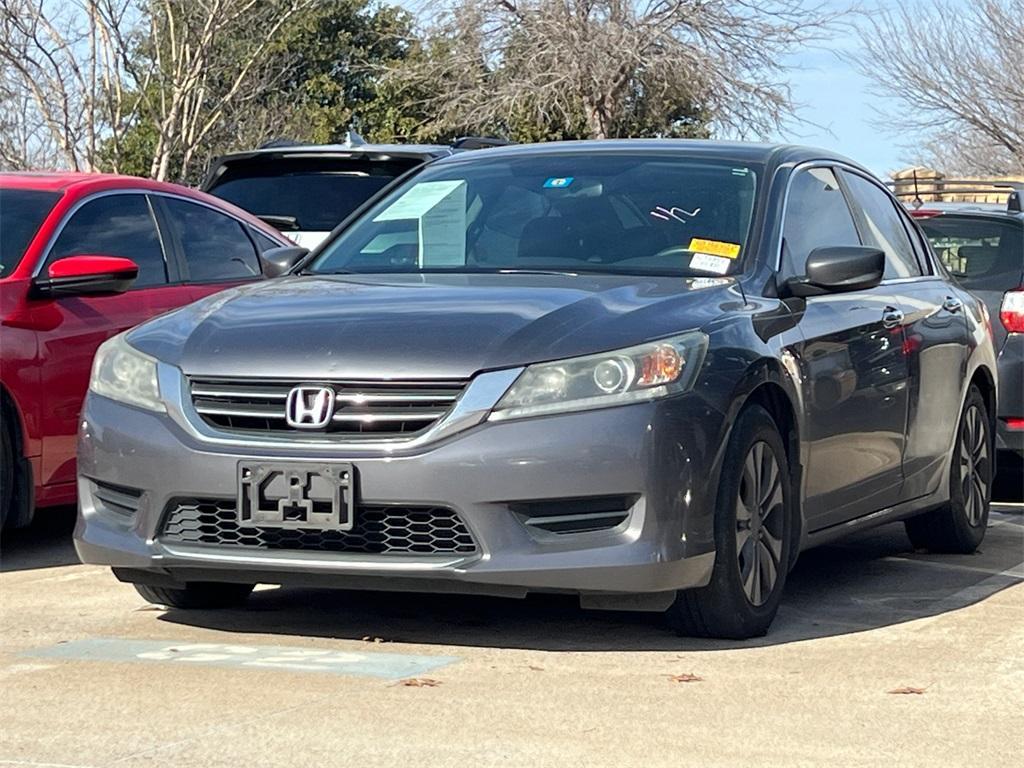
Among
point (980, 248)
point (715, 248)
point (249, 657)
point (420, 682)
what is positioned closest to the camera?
point (420, 682)

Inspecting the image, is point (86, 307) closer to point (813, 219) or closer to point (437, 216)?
point (437, 216)

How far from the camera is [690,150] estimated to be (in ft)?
23.2

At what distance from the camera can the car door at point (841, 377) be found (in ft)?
21.1

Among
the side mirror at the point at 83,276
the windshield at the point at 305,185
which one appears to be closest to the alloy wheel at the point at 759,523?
the side mirror at the point at 83,276

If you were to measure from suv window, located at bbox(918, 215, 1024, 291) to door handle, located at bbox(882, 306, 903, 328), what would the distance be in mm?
2773

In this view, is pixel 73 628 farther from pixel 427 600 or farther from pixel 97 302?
pixel 97 302

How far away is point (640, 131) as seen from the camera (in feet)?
108

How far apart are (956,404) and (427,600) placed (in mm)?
2485

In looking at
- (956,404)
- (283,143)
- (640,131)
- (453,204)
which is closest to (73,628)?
(453,204)

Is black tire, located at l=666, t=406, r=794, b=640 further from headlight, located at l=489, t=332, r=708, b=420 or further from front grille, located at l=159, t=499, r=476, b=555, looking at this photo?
front grille, located at l=159, t=499, r=476, b=555

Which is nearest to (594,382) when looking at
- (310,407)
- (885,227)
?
(310,407)

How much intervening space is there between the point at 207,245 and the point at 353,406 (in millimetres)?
3696

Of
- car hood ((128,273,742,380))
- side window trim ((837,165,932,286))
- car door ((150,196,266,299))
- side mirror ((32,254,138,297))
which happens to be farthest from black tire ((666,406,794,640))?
car door ((150,196,266,299))

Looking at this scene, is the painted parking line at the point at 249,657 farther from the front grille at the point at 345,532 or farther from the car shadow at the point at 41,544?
the car shadow at the point at 41,544
